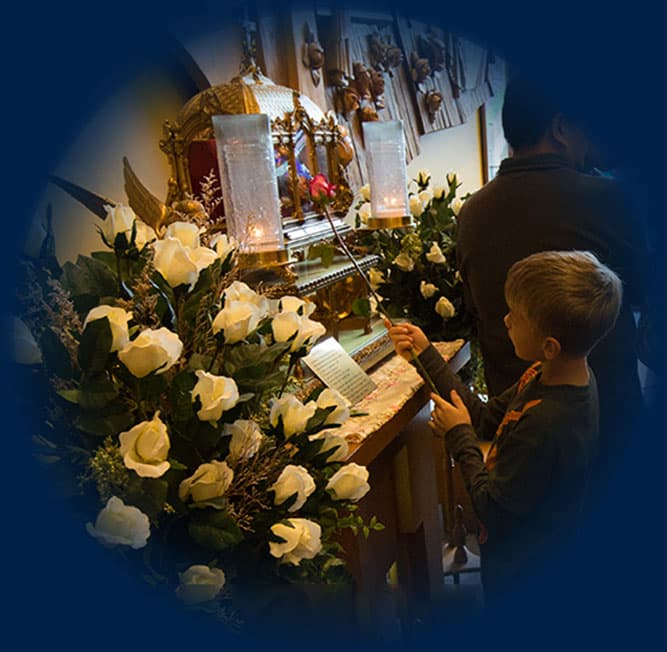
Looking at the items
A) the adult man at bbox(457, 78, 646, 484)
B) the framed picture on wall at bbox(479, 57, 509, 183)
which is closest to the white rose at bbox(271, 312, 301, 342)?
the adult man at bbox(457, 78, 646, 484)

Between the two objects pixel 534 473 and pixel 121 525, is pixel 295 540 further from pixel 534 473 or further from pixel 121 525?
pixel 534 473

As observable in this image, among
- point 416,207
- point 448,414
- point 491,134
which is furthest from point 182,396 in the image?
point 491,134

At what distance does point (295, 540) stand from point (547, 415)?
0.52 meters

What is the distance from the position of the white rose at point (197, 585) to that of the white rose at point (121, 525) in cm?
9

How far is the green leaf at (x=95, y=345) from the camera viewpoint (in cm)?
64

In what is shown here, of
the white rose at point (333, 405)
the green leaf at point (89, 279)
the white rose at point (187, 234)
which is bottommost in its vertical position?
the white rose at point (333, 405)

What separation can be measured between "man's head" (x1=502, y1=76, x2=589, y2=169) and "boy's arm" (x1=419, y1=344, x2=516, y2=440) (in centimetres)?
46

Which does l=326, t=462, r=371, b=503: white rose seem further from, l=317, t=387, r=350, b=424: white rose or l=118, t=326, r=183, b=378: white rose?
l=118, t=326, r=183, b=378: white rose

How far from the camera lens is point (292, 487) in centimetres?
73

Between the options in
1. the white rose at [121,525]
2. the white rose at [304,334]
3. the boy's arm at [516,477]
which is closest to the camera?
the white rose at [121,525]

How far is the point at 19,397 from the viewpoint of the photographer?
65 centimetres

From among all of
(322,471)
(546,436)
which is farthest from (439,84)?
(322,471)

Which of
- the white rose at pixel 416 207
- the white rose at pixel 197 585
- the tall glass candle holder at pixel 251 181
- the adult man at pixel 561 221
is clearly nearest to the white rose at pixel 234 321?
the white rose at pixel 197 585

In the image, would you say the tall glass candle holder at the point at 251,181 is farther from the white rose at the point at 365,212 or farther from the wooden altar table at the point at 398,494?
the white rose at the point at 365,212
